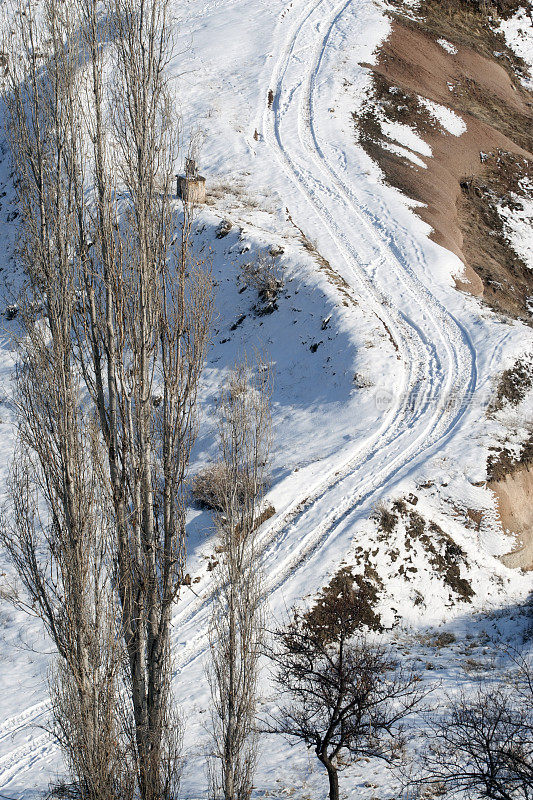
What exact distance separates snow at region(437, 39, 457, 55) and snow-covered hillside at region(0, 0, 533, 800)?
10.5 m

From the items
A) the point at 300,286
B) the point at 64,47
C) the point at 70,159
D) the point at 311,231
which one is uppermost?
the point at 311,231

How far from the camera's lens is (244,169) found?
112 feet

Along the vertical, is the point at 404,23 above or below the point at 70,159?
above

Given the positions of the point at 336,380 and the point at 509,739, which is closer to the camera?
the point at 509,739

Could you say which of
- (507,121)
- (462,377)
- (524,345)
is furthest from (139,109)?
(507,121)

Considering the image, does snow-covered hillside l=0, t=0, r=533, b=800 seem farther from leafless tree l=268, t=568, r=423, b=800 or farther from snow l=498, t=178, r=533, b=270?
snow l=498, t=178, r=533, b=270

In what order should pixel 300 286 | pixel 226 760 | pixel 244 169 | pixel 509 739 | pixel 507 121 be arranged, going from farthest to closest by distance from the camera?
pixel 507 121 → pixel 244 169 → pixel 300 286 → pixel 226 760 → pixel 509 739

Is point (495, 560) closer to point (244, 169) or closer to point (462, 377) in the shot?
point (462, 377)

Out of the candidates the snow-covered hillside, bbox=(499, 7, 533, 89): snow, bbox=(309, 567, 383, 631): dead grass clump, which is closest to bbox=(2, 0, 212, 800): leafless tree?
the snow-covered hillside

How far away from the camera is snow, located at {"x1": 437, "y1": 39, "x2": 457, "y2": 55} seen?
1822 inches

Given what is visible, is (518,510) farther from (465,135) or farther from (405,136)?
(465,135)

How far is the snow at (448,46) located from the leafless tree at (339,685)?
4148 centimetres

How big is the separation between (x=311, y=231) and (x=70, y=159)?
19.8 m

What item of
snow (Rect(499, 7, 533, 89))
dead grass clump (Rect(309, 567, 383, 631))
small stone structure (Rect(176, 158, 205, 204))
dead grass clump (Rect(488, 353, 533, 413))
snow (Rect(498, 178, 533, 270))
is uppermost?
snow (Rect(499, 7, 533, 89))
